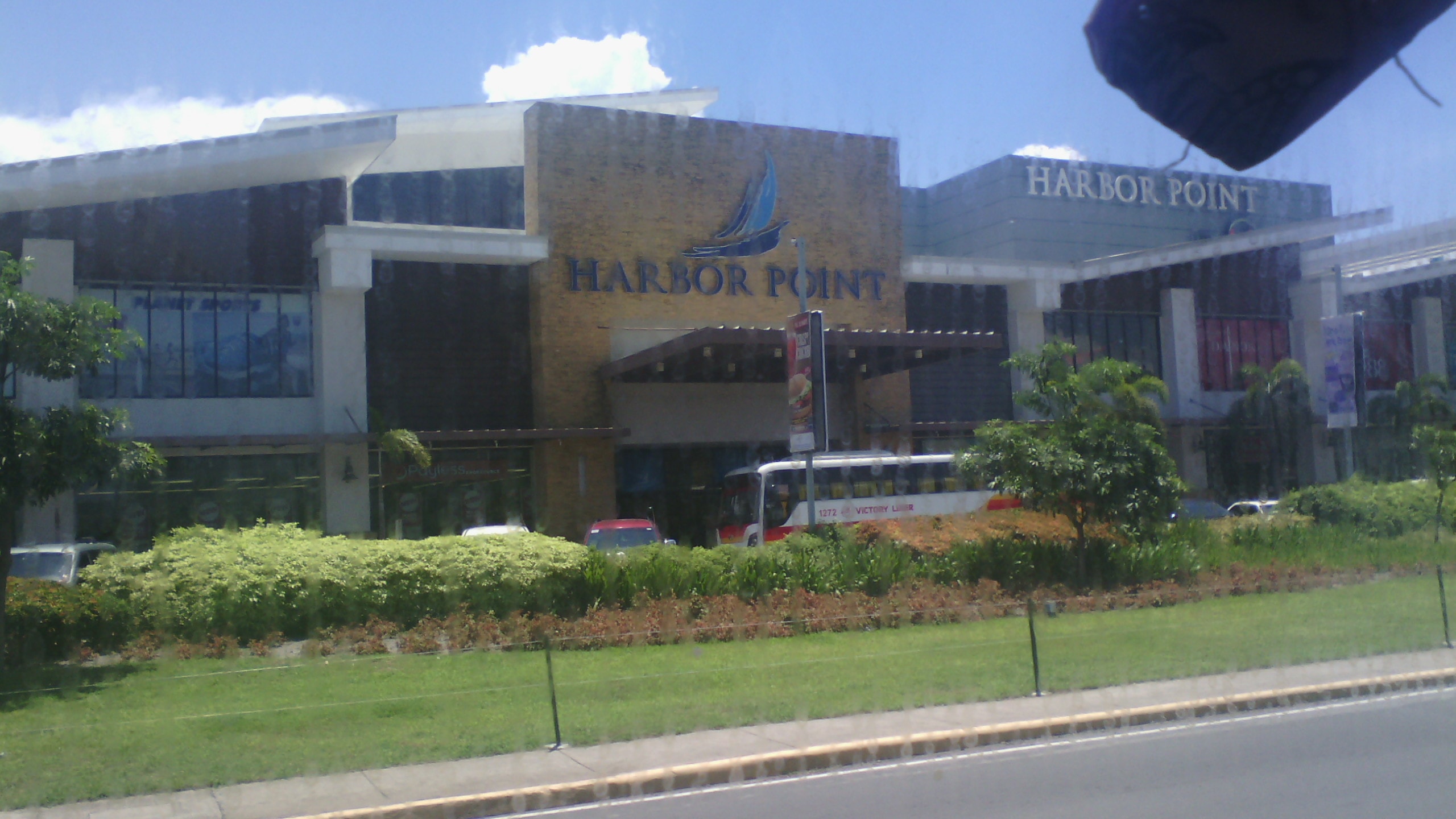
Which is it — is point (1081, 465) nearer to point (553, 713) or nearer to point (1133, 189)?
point (553, 713)

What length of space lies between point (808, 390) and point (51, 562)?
12438 millimetres

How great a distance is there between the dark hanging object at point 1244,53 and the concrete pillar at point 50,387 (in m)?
26.5

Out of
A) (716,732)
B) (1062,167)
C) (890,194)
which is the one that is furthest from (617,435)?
(1062,167)

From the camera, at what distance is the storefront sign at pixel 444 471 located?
93.4 feet

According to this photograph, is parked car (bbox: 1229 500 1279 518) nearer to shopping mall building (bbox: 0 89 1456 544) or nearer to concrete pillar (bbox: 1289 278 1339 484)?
shopping mall building (bbox: 0 89 1456 544)

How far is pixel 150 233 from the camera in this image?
87.2ft

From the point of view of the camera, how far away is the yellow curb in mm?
8180

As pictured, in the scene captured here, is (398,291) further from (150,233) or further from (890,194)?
(890,194)

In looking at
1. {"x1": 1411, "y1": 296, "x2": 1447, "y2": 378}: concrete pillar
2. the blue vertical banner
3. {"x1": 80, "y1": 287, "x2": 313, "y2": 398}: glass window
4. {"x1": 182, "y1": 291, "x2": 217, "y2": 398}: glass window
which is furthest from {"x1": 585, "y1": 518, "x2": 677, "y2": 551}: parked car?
{"x1": 1411, "y1": 296, "x2": 1447, "y2": 378}: concrete pillar

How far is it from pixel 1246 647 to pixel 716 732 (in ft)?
23.5

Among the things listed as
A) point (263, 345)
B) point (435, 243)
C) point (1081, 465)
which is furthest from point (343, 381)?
point (1081, 465)

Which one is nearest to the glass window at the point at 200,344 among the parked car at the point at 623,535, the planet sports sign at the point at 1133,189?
the parked car at the point at 623,535

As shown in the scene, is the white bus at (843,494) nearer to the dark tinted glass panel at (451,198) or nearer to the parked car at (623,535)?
the parked car at (623,535)

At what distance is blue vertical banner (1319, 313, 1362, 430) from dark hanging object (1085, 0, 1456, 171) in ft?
94.8
